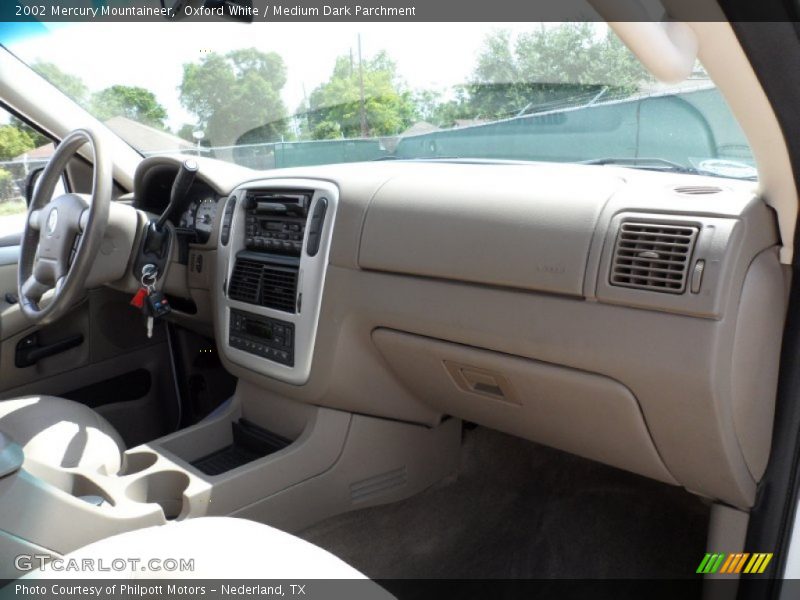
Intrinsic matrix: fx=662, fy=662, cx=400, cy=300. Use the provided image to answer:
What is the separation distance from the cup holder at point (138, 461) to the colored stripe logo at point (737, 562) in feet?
5.06

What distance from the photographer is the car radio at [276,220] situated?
2.04m

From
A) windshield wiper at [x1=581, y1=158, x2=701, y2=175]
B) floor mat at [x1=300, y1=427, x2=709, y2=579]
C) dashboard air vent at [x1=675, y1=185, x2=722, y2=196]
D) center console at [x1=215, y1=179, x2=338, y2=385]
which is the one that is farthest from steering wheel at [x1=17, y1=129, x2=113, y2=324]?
dashboard air vent at [x1=675, y1=185, x2=722, y2=196]

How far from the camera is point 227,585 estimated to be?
0.91 meters

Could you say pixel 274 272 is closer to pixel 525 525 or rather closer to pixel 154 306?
pixel 154 306

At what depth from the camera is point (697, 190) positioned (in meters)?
1.44

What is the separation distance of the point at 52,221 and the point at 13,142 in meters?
0.87

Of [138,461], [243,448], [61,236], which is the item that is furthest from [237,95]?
[138,461]

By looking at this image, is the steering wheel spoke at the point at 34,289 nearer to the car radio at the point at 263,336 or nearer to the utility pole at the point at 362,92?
the car radio at the point at 263,336

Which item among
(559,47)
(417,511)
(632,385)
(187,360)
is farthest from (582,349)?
(187,360)

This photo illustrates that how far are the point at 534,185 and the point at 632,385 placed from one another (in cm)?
52

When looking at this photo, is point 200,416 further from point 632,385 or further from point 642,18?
point 642,18

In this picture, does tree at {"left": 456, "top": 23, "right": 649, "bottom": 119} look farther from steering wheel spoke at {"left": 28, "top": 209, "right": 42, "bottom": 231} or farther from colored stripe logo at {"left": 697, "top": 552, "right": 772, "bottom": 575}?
steering wheel spoke at {"left": 28, "top": 209, "right": 42, "bottom": 231}

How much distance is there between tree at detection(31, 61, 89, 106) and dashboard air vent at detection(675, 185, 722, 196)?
7.75ft

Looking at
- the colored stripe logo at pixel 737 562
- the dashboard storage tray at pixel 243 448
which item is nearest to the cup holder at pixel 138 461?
the dashboard storage tray at pixel 243 448
